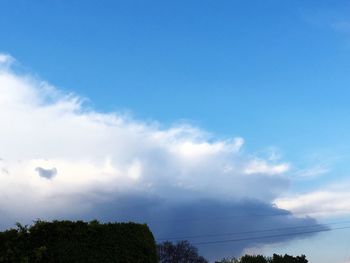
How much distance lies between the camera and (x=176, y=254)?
8194cm

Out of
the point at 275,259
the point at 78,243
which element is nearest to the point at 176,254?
the point at 275,259

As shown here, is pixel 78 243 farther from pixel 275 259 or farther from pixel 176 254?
pixel 176 254

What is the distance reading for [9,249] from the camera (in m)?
23.4

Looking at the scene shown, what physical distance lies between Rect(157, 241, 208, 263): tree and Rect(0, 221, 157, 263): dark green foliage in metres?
56.3

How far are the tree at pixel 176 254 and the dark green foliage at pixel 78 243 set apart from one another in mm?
56317

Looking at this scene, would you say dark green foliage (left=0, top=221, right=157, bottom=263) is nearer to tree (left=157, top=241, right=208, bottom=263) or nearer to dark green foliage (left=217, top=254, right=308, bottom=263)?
dark green foliage (left=217, top=254, right=308, bottom=263)

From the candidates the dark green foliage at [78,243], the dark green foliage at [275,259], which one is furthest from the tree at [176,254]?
the dark green foliage at [78,243]

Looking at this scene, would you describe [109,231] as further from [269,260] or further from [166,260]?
[166,260]

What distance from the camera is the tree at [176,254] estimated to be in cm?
8150

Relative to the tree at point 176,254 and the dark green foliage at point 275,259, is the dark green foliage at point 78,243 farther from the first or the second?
the tree at point 176,254

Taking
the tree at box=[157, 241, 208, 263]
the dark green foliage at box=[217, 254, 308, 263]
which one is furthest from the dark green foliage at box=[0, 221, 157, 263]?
the tree at box=[157, 241, 208, 263]

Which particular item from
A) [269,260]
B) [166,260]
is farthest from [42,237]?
[166,260]

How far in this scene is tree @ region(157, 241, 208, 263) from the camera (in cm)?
Result: 8150

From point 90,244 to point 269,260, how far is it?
96.7 feet
